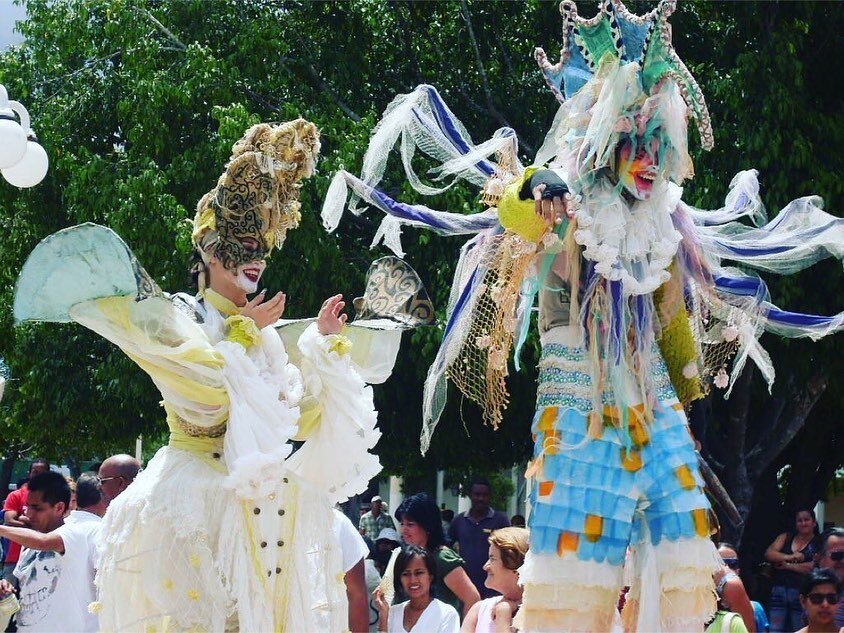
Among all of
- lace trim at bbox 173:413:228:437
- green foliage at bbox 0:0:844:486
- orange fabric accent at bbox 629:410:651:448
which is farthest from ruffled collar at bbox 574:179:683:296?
green foliage at bbox 0:0:844:486

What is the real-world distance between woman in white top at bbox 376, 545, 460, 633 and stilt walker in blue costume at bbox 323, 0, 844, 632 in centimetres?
146

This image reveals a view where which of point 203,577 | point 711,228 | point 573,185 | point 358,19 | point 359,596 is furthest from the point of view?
point 358,19

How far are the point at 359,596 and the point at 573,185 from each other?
2.14m

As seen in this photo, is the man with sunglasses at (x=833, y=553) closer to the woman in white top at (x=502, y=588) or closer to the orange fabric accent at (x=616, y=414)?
the woman in white top at (x=502, y=588)

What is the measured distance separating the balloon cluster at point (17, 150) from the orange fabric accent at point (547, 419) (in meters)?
3.05

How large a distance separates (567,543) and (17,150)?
340 centimetres

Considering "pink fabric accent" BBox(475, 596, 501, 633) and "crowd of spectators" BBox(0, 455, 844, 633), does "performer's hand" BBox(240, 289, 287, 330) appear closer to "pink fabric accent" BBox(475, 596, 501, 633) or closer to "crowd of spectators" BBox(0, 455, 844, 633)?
"crowd of spectators" BBox(0, 455, 844, 633)

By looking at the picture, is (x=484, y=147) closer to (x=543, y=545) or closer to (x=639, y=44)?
(x=639, y=44)

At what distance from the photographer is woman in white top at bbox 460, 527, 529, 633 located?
5.58 metres

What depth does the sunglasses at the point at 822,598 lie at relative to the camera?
610 cm

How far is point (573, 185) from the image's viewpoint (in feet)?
15.0

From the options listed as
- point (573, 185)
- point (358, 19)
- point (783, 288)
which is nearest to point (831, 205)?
point (783, 288)

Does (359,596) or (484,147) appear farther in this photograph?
(359,596)

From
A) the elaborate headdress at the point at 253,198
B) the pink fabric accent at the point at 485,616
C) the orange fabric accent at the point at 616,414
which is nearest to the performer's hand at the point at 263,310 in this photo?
the elaborate headdress at the point at 253,198
